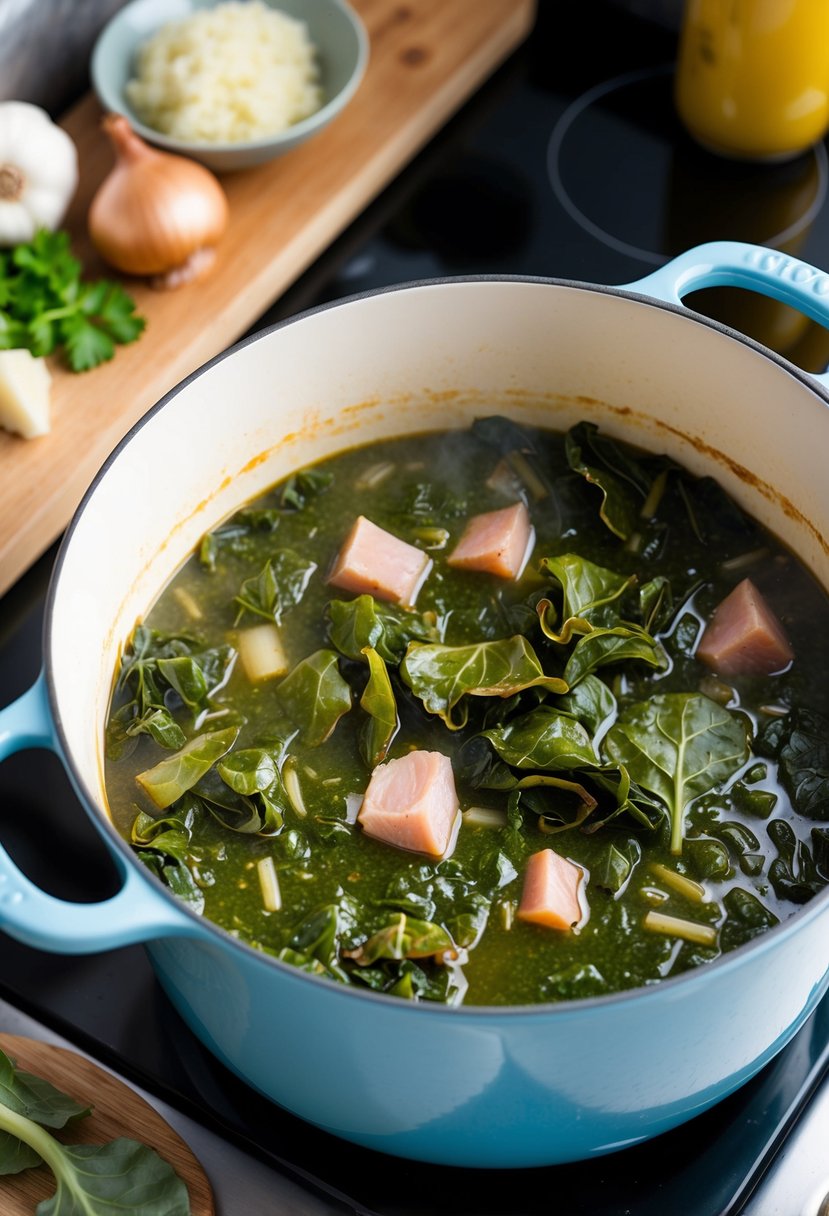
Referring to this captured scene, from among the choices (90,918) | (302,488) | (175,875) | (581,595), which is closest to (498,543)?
(581,595)

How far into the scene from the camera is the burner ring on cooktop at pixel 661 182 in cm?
276

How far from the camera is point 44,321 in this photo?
2.46m

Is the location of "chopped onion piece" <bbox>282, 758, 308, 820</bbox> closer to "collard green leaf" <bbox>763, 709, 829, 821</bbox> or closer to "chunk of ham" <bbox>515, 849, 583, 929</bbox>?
"chunk of ham" <bbox>515, 849, 583, 929</bbox>

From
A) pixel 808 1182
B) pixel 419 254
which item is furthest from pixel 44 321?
pixel 808 1182

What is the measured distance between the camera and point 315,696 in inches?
80.1

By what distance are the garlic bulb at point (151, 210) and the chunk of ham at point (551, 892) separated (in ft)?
4.55

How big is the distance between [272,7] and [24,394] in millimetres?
1157

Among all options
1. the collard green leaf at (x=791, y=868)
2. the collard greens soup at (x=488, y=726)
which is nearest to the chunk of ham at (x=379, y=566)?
the collard greens soup at (x=488, y=726)

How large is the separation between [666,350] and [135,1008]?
1.31 metres

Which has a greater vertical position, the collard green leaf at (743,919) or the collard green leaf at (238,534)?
the collard green leaf at (238,534)

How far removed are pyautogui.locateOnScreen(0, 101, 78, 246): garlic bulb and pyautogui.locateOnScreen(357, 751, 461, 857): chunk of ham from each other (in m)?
1.36

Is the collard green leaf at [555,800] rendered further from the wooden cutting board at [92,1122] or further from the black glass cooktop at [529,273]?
the wooden cutting board at [92,1122]

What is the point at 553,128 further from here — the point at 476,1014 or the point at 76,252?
Answer: the point at 476,1014

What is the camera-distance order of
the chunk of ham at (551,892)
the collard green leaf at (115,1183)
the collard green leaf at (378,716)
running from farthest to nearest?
the collard green leaf at (378,716), the chunk of ham at (551,892), the collard green leaf at (115,1183)
